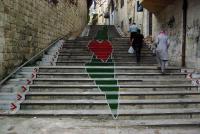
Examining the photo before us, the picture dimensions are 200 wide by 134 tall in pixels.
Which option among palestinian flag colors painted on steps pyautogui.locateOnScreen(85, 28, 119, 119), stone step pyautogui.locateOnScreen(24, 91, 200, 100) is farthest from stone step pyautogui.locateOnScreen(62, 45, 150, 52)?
stone step pyautogui.locateOnScreen(24, 91, 200, 100)

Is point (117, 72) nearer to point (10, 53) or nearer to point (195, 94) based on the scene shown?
point (195, 94)

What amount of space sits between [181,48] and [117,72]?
3.20m

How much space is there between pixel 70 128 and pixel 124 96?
254cm

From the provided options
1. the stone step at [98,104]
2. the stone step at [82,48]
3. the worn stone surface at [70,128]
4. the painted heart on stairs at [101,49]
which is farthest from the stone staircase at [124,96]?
the stone step at [82,48]

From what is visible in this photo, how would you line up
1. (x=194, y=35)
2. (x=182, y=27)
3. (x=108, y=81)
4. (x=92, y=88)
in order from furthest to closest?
(x=182, y=27) → (x=194, y=35) → (x=108, y=81) → (x=92, y=88)

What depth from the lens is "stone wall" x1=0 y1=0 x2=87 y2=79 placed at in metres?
9.95

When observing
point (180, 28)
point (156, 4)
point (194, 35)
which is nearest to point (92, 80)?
point (194, 35)

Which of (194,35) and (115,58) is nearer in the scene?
(194,35)

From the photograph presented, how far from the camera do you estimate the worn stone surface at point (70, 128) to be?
277 inches

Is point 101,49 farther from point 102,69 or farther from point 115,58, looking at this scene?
point 102,69

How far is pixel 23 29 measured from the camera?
11.5 meters

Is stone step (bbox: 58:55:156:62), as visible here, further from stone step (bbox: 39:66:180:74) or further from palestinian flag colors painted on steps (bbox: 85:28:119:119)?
stone step (bbox: 39:66:180:74)

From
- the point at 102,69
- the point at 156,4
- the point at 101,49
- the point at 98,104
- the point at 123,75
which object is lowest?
the point at 98,104

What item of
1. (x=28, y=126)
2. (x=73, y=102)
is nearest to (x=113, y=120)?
(x=73, y=102)
